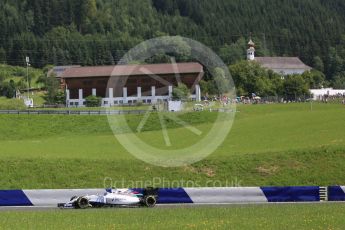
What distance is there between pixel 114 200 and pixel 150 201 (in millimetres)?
1886

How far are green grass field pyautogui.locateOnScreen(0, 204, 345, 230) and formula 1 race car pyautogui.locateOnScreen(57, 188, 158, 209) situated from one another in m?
2.31

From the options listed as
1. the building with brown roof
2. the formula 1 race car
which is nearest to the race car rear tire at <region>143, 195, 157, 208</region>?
the formula 1 race car

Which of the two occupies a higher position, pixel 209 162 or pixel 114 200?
pixel 209 162

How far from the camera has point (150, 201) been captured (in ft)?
116

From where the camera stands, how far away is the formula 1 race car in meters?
34.9

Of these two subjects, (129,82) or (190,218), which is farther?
(129,82)

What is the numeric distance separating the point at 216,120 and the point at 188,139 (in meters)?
20.1

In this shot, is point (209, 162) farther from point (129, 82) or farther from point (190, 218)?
point (129, 82)
